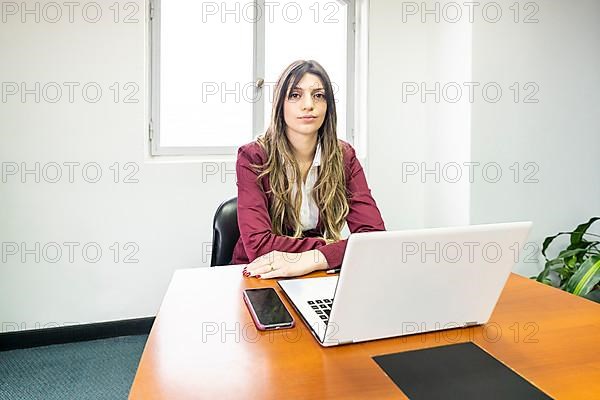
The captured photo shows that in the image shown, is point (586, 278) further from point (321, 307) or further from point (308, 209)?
point (321, 307)

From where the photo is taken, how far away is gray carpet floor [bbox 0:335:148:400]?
6.68 feet

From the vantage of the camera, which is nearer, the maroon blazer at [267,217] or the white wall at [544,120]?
the maroon blazer at [267,217]

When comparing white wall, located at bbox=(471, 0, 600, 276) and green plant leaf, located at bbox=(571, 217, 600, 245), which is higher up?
white wall, located at bbox=(471, 0, 600, 276)

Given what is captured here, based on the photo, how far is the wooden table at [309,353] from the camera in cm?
70

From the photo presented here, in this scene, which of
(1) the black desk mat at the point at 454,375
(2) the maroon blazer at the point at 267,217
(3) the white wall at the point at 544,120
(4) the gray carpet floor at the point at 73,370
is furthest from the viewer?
(3) the white wall at the point at 544,120

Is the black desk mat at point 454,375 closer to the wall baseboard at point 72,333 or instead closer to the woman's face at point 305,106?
the woman's face at point 305,106

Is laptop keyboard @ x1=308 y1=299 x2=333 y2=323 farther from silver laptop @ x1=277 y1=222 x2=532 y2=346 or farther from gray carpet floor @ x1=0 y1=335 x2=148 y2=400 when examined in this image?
gray carpet floor @ x1=0 y1=335 x2=148 y2=400

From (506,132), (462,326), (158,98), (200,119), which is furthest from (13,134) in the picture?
(506,132)

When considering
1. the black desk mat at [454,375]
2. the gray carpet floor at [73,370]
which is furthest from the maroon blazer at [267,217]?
the gray carpet floor at [73,370]

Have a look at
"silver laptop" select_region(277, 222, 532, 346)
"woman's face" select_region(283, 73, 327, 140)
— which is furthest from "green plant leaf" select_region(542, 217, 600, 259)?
"silver laptop" select_region(277, 222, 532, 346)

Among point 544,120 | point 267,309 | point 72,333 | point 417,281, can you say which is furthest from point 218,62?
point 417,281

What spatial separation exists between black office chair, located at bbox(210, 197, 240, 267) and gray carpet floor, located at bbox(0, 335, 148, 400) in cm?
83

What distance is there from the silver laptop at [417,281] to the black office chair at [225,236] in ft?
2.70

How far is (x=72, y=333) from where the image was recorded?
2.54 meters
